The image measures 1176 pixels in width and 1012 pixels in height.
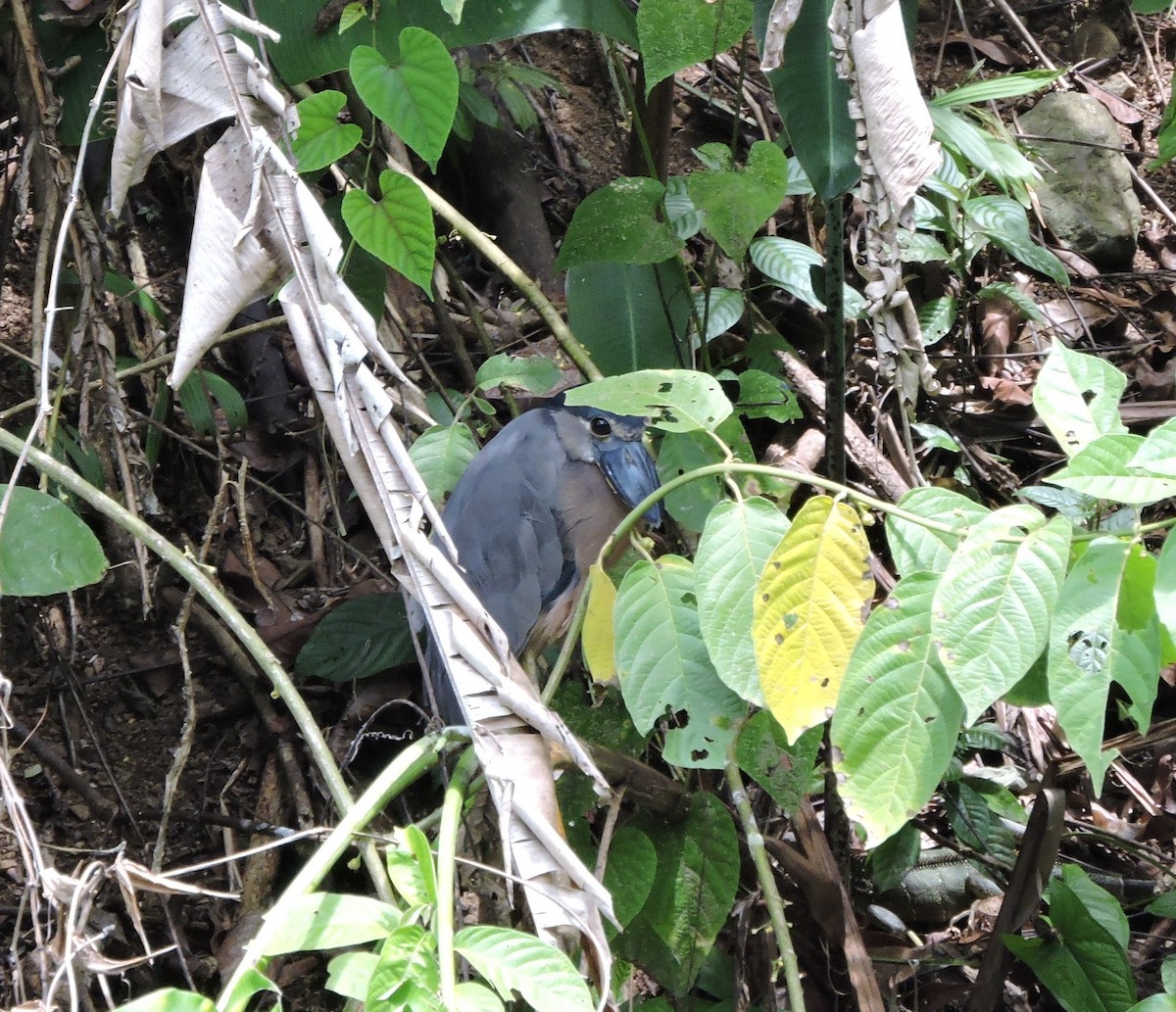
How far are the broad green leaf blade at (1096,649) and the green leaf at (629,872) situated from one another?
2.07ft

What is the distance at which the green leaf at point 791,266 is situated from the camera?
2314 mm

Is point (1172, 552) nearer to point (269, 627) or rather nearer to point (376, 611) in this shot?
point (376, 611)

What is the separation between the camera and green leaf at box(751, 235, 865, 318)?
7.59ft

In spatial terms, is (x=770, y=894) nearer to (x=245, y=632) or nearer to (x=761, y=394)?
(x=245, y=632)

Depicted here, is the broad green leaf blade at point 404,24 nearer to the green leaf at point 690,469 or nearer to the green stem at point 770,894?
the green leaf at point 690,469

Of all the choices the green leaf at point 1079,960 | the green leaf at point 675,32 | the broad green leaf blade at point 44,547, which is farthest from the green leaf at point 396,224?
the green leaf at point 1079,960

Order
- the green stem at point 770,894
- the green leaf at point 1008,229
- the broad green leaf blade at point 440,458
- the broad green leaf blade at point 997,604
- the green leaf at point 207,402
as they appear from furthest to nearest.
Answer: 1. the green leaf at point 1008,229
2. the green leaf at point 207,402
3. the broad green leaf blade at point 440,458
4. the green stem at point 770,894
5. the broad green leaf blade at point 997,604

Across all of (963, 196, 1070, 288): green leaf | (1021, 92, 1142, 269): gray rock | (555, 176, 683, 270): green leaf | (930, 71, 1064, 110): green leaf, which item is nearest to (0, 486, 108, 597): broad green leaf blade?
(555, 176, 683, 270): green leaf

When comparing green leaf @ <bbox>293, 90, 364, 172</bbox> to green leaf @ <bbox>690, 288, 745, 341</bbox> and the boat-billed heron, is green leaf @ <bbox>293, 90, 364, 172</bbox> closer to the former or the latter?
the boat-billed heron

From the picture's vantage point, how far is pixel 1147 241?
3.40 m

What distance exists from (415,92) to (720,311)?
3.30ft

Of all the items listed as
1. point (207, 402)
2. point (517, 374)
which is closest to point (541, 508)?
point (517, 374)

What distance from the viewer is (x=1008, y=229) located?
2.60 metres

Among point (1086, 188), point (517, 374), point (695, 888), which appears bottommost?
point (695, 888)
